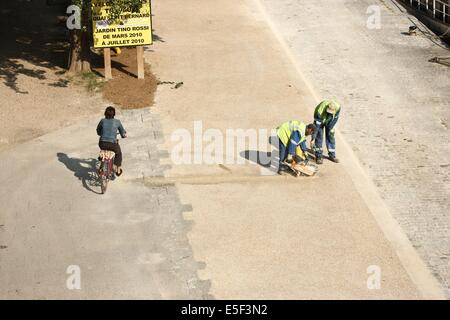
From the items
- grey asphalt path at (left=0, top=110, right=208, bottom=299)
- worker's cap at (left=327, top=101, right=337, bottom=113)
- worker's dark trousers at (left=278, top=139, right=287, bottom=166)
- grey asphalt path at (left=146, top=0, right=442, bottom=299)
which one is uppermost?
worker's cap at (left=327, top=101, right=337, bottom=113)

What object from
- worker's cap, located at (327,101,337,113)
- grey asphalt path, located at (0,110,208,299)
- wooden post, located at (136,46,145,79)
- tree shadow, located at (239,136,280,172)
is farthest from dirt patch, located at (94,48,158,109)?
worker's cap, located at (327,101,337,113)

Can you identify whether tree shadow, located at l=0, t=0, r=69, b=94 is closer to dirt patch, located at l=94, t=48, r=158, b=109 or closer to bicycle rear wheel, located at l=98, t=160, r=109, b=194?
dirt patch, located at l=94, t=48, r=158, b=109

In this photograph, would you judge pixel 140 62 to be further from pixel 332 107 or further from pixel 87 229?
pixel 87 229

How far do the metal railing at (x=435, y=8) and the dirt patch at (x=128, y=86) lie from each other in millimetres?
9751

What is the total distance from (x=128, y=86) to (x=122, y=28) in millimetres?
1480

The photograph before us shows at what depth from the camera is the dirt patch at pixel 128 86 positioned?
1908cm

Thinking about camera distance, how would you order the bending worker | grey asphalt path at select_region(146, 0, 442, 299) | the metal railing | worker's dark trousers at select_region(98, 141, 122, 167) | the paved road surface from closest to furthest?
the paved road surface
grey asphalt path at select_region(146, 0, 442, 299)
worker's dark trousers at select_region(98, 141, 122, 167)
the bending worker
the metal railing

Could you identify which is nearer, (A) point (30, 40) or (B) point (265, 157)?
(B) point (265, 157)

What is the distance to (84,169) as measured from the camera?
52.0 ft

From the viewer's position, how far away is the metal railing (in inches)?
957

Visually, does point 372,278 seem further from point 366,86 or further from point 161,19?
point 161,19

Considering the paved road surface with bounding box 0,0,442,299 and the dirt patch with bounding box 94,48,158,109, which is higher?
the dirt patch with bounding box 94,48,158,109

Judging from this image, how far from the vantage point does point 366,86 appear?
66.8ft

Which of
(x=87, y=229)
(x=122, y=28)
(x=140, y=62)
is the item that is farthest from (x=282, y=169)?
(x=122, y=28)
